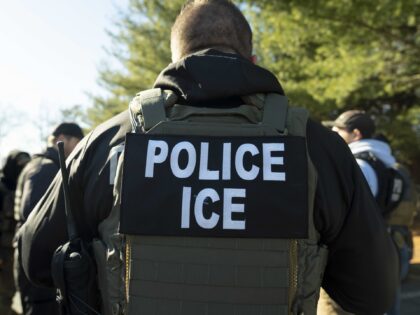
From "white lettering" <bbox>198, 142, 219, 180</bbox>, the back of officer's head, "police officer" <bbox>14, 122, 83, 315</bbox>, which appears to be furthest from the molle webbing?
"police officer" <bbox>14, 122, 83, 315</bbox>

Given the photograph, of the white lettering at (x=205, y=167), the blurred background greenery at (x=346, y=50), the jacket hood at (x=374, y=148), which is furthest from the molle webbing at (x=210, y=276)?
the blurred background greenery at (x=346, y=50)

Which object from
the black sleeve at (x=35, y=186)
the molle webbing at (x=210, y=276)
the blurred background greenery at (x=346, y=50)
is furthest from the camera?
the blurred background greenery at (x=346, y=50)

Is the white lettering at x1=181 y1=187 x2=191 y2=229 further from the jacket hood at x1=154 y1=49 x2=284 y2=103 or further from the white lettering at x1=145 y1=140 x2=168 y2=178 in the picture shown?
the jacket hood at x1=154 y1=49 x2=284 y2=103

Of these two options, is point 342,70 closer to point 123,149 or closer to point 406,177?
point 406,177

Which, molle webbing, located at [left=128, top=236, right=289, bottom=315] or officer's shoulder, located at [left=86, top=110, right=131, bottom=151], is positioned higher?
officer's shoulder, located at [left=86, top=110, right=131, bottom=151]

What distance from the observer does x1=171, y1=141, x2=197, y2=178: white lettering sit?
137cm

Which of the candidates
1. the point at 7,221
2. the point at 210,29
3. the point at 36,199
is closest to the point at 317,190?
the point at 210,29

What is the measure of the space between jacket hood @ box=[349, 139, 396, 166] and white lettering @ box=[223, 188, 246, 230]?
2.36 m

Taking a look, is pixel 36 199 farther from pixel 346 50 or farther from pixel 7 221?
pixel 346 50

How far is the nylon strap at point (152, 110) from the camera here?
4.60 ft

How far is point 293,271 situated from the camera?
136 cm

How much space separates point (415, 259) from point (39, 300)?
7169mm

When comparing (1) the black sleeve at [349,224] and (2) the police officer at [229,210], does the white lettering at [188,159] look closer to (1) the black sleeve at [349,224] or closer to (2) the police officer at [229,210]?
(2) the police officer at [229,210]

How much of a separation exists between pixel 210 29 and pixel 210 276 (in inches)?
31.0
